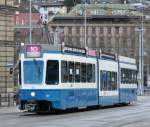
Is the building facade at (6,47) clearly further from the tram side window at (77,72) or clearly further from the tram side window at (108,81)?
the tram side window at (77,72)

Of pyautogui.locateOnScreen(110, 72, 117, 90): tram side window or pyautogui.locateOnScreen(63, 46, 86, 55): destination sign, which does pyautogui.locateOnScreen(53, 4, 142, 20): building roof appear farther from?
pyautogui.locateOnScreen(63, 46, 86, 55): destination sign

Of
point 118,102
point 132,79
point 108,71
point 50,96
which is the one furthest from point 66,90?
point 132,79

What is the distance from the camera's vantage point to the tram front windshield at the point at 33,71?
3306 centimetres

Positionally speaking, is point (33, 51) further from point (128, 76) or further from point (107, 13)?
point (107, 13)

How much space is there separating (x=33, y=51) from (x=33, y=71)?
3.22 ft

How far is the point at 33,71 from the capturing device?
109 feet

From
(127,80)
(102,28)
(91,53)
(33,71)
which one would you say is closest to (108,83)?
(91,53)

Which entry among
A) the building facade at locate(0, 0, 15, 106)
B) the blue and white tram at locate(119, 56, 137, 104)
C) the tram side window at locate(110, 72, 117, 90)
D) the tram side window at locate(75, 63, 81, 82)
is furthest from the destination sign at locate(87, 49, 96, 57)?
the building facade at locate(0, 0, 15, 106)

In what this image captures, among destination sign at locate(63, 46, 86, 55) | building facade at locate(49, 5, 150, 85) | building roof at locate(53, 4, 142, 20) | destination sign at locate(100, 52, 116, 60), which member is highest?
building roof at locate(53, 4, 142, 20)

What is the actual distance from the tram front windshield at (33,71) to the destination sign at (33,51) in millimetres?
324

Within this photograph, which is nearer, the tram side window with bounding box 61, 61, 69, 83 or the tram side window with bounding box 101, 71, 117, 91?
the tram side window with bounding box 61, 61, 69, 83

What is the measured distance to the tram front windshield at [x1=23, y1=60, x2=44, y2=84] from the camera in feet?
108

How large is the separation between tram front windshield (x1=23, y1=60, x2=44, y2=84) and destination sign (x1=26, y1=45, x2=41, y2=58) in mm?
324

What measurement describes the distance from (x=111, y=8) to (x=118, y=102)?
86.7 metres
